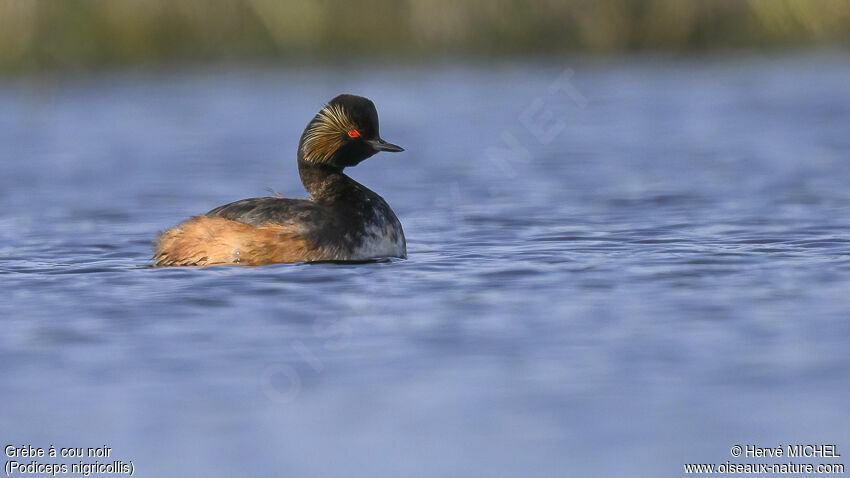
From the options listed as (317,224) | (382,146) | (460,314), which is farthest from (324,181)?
(460,314)

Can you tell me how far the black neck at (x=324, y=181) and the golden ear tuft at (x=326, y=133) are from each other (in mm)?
69

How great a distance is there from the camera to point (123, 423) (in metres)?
6.88

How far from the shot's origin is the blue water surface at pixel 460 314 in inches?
260

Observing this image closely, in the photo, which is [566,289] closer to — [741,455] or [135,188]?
[741,455]

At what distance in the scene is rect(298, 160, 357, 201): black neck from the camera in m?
11.5

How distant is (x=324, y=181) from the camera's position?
11633mm

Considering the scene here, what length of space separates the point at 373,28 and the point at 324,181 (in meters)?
14.0

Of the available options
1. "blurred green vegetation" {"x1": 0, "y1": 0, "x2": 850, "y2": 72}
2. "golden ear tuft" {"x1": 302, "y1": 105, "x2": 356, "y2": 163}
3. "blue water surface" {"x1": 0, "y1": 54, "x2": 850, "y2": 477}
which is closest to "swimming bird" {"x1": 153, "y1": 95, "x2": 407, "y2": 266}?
"golden ear tuft" {"x1": 302, "y1": 105, "x2": 356, "y2": 163}

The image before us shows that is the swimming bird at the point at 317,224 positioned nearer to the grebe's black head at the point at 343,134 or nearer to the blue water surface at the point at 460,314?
the grebe's black head at the point at 343,134

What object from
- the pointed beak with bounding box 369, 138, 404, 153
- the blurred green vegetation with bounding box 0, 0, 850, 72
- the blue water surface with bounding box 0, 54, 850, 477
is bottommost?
the blue water surface with bounding box 0, 54, 850, 477

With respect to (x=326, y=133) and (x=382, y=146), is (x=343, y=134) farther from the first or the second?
(x=382, y=146)

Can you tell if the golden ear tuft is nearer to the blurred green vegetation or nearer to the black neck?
the black neck

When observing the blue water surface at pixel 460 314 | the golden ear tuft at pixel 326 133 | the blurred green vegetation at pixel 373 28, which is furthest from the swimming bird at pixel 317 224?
the blurred green vegetation at pixel 373 28

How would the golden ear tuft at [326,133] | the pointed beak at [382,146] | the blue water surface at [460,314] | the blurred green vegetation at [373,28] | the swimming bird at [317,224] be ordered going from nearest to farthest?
the blue water surface at [460,314]
the swimming bird at [317,224]
the pointed beak at [382,146]
the golden ear tuft at [326,133]
the blurred green vegetation at [373,28]
